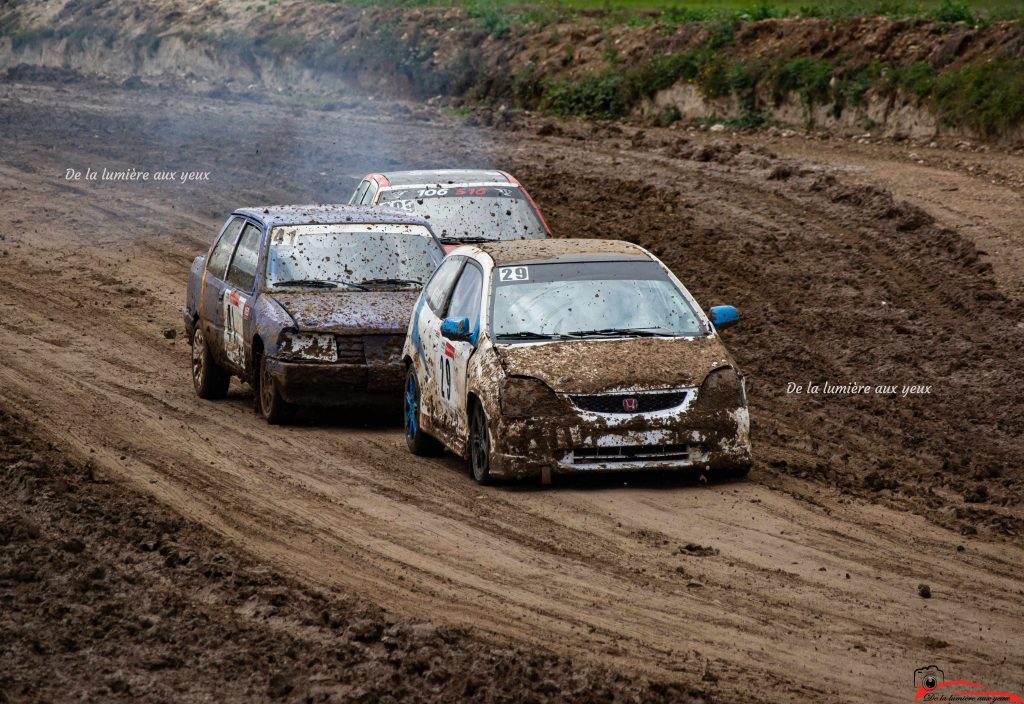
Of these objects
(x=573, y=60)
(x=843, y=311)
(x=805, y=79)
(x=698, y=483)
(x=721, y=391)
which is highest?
(x=721, y=391)

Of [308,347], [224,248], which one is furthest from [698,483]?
[224,248]

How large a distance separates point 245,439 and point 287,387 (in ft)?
1.95

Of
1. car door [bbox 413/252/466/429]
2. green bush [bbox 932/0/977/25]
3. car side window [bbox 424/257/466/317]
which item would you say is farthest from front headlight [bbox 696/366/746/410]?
green bush [bbox 932/0/977/25]

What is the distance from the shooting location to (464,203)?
57.2ft

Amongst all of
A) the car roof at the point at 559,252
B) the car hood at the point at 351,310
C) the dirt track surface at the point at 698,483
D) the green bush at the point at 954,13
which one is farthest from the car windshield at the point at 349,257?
the green bush at the point at 954,13

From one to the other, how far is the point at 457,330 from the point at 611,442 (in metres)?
1.43

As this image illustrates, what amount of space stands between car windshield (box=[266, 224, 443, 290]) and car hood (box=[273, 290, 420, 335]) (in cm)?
18

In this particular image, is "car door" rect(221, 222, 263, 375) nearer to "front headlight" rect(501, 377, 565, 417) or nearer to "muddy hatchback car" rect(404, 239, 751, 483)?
"muddy hatchback car" rect(404, 239, 751, 483)

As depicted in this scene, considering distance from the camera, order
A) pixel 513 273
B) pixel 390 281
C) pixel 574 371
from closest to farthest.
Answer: pixel 574 371, pixel 513 273, pixel 390 281

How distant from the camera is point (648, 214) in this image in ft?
77.5

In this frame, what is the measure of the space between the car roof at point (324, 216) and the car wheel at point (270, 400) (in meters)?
1.46

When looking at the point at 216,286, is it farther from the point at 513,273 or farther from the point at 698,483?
the point at 698,483

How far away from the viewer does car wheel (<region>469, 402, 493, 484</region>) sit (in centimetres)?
1092
